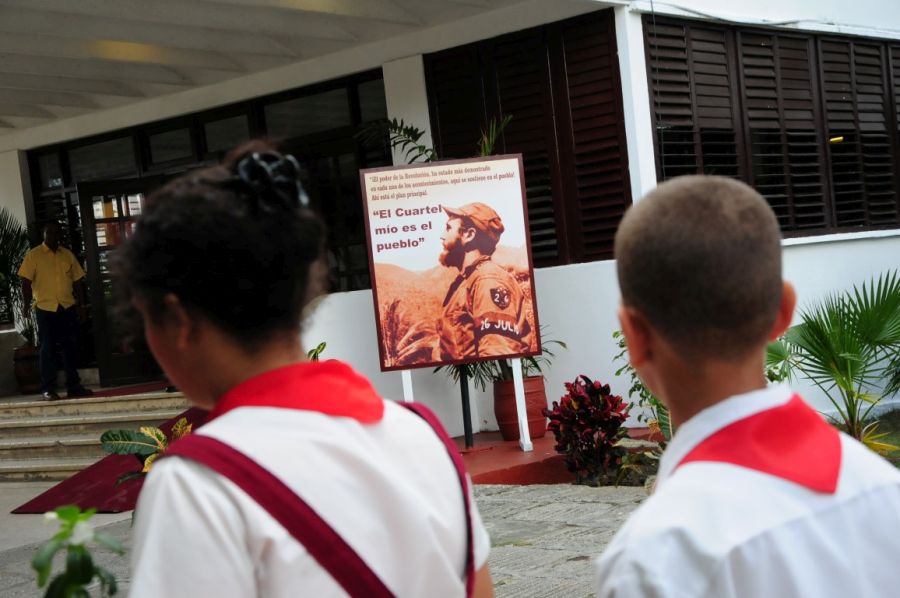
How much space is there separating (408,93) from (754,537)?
8604 millimetres

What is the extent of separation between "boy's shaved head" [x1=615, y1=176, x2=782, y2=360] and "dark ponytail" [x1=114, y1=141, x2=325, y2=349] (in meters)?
0.41

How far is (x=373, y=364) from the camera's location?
30.7 feet

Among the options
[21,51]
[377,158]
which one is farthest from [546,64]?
[21,51]

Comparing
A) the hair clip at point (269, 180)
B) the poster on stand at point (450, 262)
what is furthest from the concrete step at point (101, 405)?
the hair clip at point (269, 180)

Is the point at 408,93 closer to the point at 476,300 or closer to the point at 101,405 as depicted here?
the point at 476,300

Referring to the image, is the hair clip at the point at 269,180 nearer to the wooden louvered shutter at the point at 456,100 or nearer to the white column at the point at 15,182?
the wooden louvered shutter at the point at 456,100

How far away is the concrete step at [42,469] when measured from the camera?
29.4ft

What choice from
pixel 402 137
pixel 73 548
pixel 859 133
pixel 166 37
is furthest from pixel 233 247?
pixel 859 133

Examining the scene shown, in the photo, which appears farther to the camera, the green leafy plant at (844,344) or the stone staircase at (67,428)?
the stone staircase at (67,428)

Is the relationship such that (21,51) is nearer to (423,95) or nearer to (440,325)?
(423,95)

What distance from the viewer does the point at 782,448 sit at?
1318 millimetres

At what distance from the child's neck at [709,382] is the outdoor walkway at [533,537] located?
2.88 m

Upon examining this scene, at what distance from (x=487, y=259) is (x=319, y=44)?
9.40 feet

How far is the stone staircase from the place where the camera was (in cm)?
916
